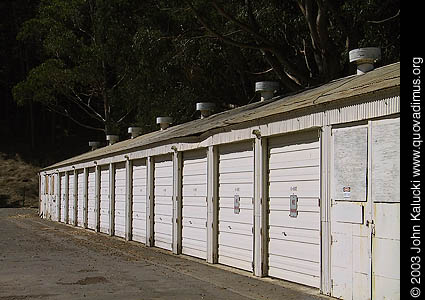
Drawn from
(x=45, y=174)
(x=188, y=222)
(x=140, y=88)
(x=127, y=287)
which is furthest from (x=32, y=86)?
(x=127, y=287)

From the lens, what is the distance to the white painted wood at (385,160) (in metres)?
8.96

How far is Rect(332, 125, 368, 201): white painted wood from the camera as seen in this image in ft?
31.8

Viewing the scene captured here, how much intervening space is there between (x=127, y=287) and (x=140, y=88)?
27664 millimetres

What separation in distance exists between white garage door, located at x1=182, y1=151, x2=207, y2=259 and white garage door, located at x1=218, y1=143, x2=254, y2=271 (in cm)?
91

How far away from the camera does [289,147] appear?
12.0 metres

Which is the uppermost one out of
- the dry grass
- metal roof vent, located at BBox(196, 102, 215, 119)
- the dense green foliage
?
the dense green foliage

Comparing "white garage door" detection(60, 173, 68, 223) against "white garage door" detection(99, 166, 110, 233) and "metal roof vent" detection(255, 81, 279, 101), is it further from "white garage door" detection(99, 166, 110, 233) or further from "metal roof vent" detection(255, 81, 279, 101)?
"metal roof vent" detection(255, 81, 279, 101)

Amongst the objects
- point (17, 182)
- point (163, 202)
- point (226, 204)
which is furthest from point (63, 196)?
point (17, 182)

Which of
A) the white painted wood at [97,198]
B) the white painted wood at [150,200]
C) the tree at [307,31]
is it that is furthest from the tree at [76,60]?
the white painted wood at [150,200]

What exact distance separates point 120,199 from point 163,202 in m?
4.91

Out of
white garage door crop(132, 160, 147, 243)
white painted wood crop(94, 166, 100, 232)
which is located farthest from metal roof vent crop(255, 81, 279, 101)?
white painted wood crop(94, 166, 100, 232)

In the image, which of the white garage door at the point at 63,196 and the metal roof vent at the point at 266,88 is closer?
the metal roof vent at the point at 266,88

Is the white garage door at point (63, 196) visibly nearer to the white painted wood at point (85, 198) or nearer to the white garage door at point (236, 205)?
the white painted wood at point (85, 198)

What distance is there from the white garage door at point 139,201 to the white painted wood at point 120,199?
50.9 inches
